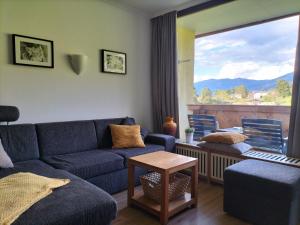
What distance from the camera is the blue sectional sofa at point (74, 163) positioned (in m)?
1.38

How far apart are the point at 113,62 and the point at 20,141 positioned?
1633mm

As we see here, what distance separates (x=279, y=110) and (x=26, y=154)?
3.11 m

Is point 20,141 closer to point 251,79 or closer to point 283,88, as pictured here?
point 251,79

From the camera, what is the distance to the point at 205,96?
399 centimetres

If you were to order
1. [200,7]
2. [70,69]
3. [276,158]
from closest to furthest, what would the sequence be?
[276,158]
[70,69]
[200,7]

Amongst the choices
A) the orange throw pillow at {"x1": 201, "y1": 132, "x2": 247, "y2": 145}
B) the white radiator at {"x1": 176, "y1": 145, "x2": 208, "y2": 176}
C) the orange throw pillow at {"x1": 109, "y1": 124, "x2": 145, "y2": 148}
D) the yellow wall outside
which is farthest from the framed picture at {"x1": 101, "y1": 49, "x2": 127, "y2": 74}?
the orange throw pillow at {"x1": 201, "y1": 132, "x2": 247, "y2": 145}

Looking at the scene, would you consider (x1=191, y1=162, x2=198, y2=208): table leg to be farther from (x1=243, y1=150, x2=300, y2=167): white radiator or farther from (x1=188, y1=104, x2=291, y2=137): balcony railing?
(x1=188, y1=104, x2=291, y2=137): balcony railing

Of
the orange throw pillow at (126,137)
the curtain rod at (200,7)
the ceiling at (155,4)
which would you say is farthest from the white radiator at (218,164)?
the ceiling at (155,4)

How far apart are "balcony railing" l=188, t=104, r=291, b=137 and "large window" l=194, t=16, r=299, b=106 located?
78 mm

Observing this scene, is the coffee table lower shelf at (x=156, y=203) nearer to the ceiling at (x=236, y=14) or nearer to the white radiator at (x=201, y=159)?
the white radiator at (x=201, y=159)

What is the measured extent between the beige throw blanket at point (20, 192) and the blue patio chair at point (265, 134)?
237 centimetres

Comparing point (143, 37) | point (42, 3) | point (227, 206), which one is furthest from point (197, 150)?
point (42, 3)

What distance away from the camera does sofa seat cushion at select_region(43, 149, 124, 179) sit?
7.32 ft

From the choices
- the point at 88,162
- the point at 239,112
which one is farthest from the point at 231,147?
the point at 88,162
